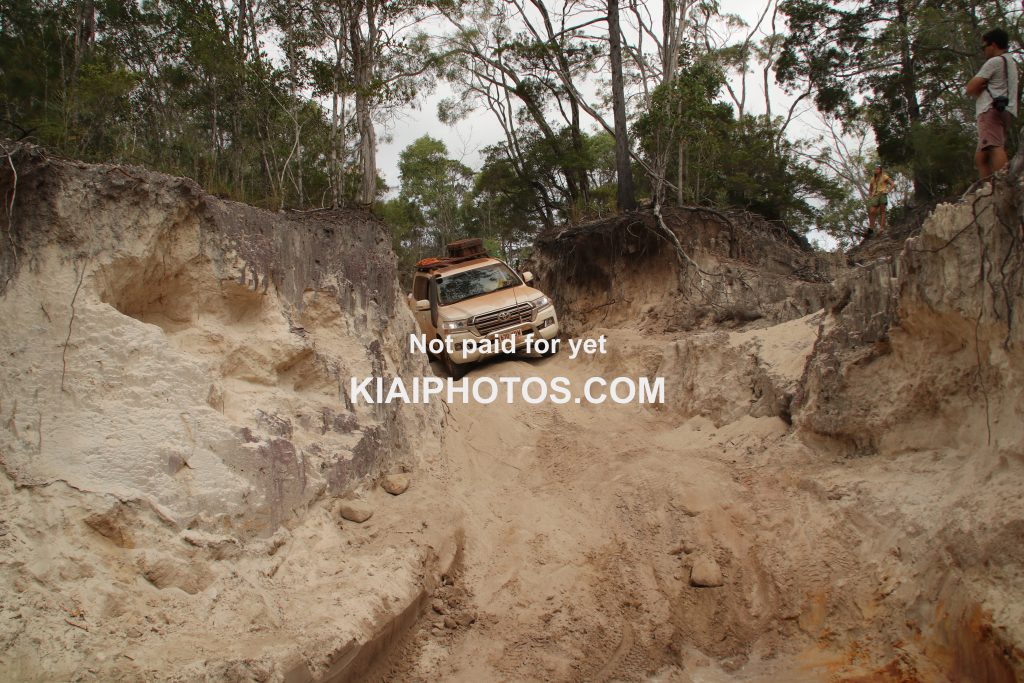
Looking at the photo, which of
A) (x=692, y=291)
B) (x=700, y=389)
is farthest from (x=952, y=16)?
(x=700, y=389)

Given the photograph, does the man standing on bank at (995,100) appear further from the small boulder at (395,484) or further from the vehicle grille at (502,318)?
the vehicle grille at (502,318)

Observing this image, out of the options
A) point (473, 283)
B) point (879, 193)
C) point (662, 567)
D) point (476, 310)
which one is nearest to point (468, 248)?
point (473, 283)

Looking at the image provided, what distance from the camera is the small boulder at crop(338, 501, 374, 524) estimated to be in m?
6.71

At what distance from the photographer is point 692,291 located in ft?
41.6

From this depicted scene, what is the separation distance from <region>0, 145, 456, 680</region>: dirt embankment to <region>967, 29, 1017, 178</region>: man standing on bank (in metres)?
5.88

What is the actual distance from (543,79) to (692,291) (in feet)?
42.6

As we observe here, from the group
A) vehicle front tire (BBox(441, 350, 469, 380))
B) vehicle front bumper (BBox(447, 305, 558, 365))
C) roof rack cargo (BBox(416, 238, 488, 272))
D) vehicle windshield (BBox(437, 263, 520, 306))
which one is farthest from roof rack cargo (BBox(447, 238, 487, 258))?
vehicle front tire (BBox(441, 350, 469, 380))

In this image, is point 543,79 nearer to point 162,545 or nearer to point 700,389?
point 700,389

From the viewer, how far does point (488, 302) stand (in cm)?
1175

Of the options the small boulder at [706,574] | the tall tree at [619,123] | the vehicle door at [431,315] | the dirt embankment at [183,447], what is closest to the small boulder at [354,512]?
the dirt embankment at [183,447]

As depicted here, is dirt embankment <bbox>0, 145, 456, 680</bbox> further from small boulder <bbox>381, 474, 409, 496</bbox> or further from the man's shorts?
the man's shorts

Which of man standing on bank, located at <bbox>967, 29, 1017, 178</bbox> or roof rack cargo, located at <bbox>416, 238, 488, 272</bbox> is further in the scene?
roof rack cargo, located at <bbox>416, 238, 488, 272</bbox>

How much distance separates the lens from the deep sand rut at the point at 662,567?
5824 millimetres

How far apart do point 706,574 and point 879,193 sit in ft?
32.1
